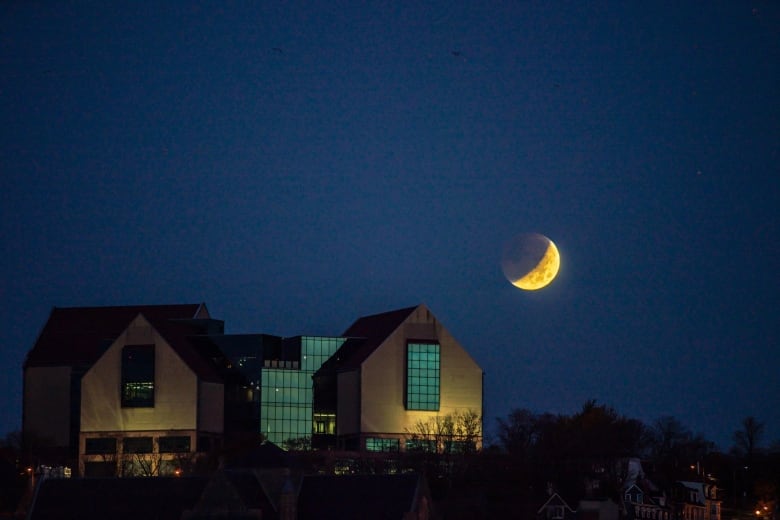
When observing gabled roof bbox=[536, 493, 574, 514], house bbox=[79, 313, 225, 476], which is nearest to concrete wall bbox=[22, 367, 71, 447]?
house bbox=[79, 313, 225, 476]

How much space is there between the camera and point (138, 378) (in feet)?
409

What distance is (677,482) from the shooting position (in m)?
130

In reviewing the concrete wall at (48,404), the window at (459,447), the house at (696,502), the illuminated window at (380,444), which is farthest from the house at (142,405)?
the house at (696,502)

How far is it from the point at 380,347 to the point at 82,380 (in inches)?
1173

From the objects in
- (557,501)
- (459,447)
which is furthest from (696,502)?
(459,447)

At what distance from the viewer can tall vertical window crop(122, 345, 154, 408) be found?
12438cm

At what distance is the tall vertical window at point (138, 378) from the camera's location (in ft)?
408

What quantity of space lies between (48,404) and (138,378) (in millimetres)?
14094

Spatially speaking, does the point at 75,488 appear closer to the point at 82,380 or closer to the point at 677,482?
the point at 82,380

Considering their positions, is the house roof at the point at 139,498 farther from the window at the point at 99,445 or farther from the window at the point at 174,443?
the window at the point at 99,445

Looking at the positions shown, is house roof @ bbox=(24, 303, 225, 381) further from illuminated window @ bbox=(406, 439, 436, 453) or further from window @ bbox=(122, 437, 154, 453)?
illuminated window @ bbox=(406, 439, 436, 453)

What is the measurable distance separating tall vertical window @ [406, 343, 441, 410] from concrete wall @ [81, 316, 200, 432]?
21.4m

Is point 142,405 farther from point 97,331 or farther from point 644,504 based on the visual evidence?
point 644,504

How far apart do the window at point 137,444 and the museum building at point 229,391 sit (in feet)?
0.32
